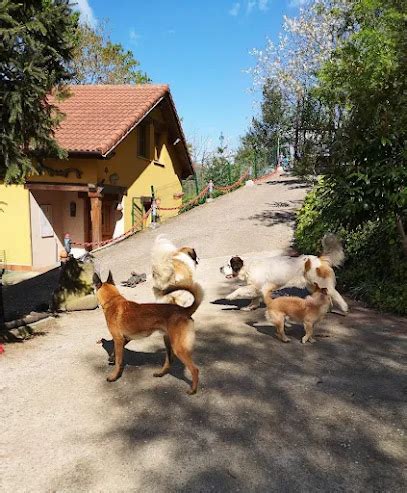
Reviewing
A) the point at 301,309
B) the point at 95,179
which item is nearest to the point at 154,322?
the point at 301,309

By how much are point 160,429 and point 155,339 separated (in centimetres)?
255

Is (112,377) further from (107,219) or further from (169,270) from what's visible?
(107,219)

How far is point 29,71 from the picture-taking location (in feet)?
18.7

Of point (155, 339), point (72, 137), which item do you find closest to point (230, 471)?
point (155, 339)

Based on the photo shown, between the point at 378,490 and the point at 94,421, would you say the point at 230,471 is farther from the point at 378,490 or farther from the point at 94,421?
the point at 94,421

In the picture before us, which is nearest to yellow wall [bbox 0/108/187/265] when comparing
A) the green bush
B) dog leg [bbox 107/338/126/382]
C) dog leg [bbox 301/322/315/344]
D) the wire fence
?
the wire fence

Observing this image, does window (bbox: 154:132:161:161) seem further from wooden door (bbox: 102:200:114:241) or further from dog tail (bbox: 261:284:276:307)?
dog tail (bbox: 261:284:276:307)

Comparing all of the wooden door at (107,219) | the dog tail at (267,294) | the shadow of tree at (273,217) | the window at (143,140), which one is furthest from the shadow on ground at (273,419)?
the window at (143,140)

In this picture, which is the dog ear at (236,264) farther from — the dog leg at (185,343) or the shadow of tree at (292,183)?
the shadow of tree at (292,183)

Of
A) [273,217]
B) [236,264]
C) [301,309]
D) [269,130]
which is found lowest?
[301,309]

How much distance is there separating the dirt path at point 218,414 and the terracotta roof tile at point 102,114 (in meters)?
9.55

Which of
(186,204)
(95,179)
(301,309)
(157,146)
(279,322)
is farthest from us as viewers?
(186,204)

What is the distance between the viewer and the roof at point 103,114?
590 inches

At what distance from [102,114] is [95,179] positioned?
364 centimetres
